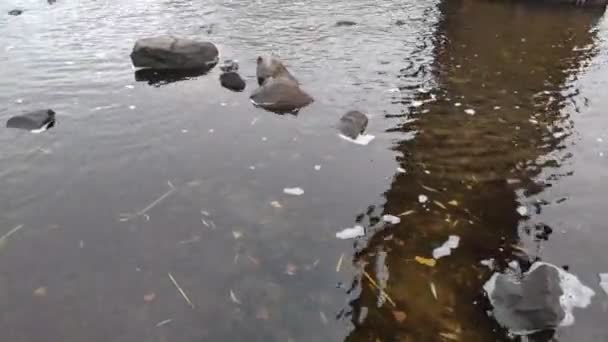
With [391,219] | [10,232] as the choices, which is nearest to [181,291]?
[10,232]

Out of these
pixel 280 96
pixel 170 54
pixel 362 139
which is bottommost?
pixel 362 139

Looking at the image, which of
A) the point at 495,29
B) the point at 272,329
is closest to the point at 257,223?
the point at 272,329

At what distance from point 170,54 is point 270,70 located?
9.14 feet

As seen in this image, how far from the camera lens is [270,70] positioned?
39.4 feet

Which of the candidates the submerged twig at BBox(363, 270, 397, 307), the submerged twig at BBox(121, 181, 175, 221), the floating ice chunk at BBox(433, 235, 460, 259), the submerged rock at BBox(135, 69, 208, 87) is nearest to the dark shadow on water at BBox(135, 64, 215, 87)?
the submerged rock at BBox(135, 69, 208, 87)

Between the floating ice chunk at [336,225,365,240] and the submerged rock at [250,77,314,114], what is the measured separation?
14.3ft

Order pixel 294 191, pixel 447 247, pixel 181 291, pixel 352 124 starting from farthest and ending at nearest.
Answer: pixel 352 124 → pixel 294 191 → pixel 447 247 → pixel 181 291

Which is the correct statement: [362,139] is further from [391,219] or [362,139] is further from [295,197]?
[391,219]

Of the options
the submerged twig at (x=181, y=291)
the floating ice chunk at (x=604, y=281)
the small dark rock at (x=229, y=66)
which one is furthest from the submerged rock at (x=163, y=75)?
the floating ice chunk at (x=604, y=281)

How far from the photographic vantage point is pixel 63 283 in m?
6.23

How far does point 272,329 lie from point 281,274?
892 millimetres

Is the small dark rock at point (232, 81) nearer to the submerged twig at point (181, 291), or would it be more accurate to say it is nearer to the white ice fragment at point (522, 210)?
the submerged twig at point (181, 291)

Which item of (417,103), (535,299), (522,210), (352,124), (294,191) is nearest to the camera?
(535,299)

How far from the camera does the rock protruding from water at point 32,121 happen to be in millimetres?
9930
